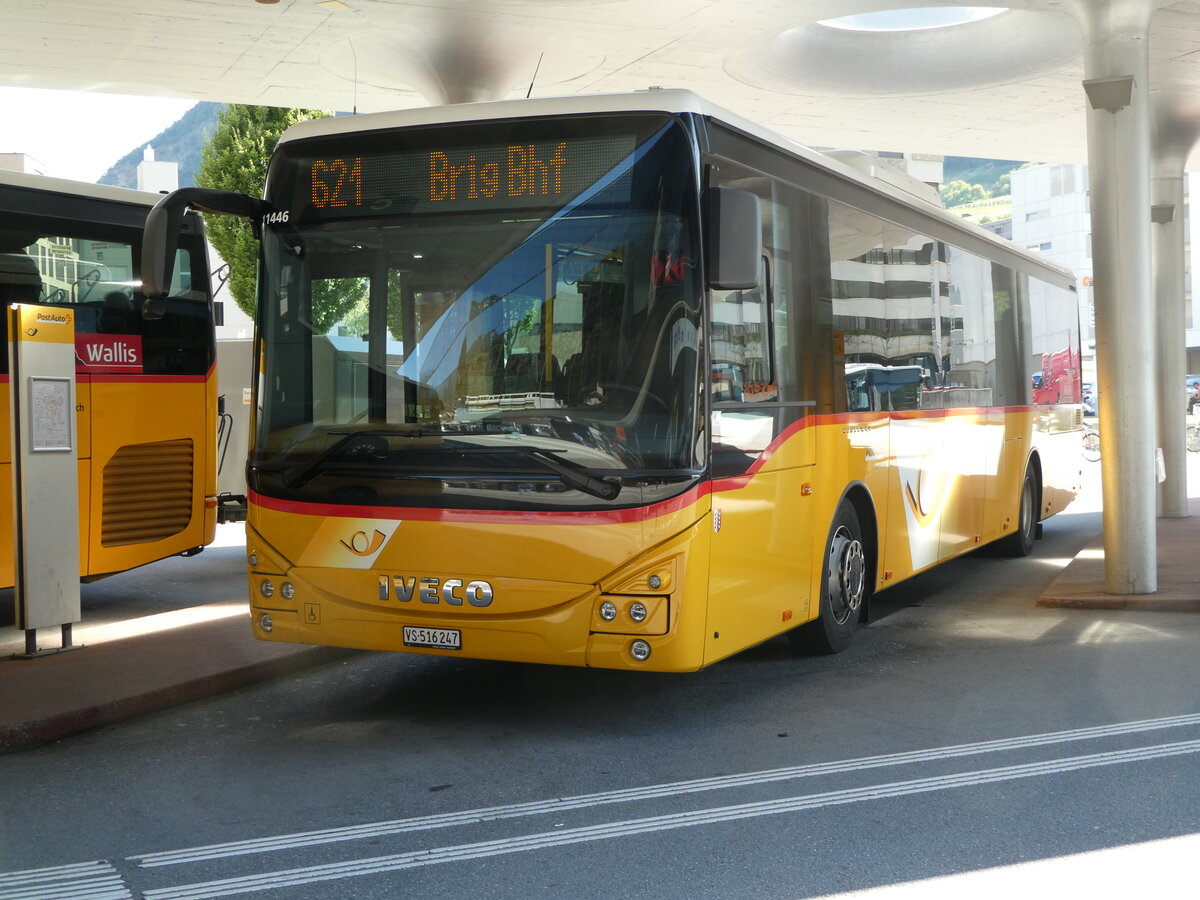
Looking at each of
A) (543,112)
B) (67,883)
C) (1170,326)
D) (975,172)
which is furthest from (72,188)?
(975,172)

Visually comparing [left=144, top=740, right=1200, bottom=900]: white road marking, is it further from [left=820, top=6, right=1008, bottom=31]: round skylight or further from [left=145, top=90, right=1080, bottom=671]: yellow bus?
[left=820, top=6, right=1008, bottom=31]: round skylight

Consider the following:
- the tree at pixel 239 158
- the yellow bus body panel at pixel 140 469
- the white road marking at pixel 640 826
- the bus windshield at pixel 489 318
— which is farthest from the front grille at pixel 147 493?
the tree at pixel 239 158

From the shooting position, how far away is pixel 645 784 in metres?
5.85

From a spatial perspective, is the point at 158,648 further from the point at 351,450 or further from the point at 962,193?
the point at 962,193

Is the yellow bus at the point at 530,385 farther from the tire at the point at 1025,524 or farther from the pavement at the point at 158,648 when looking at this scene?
the tire at the point at 1025,524

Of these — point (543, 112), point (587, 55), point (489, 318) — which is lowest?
point (489, 318)

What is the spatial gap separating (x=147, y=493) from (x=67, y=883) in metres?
6.41

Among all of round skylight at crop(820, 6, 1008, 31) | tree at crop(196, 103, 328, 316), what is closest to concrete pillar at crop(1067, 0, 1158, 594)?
round skylight at crop(820, 6, 1008, 31)

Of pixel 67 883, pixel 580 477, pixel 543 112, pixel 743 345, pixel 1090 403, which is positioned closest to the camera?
pixel 67 883

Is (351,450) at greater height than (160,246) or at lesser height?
lesser

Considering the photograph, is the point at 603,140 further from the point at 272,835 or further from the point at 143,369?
the point at 143,369

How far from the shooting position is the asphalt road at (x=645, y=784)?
4719 mm

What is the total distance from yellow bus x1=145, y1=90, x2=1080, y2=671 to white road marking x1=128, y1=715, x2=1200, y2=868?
0.69 meters

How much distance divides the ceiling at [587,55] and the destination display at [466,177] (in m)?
6.35
